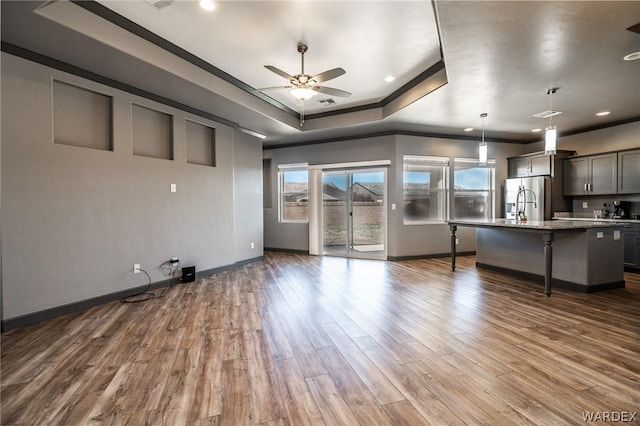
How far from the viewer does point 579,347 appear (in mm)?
2475

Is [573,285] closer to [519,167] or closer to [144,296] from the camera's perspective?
[519,167]

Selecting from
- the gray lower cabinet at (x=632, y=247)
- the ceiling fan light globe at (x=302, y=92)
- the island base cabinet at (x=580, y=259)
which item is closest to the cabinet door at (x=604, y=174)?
the gray lower cabinet at (x=632, y=247)

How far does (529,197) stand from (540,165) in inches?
29.7

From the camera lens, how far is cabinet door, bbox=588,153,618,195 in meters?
5.60

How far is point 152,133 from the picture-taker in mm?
4414

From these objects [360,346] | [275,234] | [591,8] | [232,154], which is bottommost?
[360,346]

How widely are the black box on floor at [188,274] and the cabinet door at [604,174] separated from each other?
7.69m

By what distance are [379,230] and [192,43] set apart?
4987 mm

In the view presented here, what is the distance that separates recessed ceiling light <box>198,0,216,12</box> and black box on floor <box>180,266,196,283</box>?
11.7 feet

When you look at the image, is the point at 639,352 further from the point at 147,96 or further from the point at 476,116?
the point at 147,96

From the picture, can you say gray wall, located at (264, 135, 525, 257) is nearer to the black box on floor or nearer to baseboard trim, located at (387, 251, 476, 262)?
baseboard trim, located at (387, 251, 476, 262)

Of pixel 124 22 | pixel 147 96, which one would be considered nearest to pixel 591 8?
pixel 124 22

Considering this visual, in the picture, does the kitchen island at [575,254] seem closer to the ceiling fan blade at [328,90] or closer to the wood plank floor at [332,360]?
the wood plank floor at [332,360]

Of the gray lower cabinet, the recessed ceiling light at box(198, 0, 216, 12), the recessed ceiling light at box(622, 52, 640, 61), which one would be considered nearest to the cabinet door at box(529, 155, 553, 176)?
the gray lower cabinet
